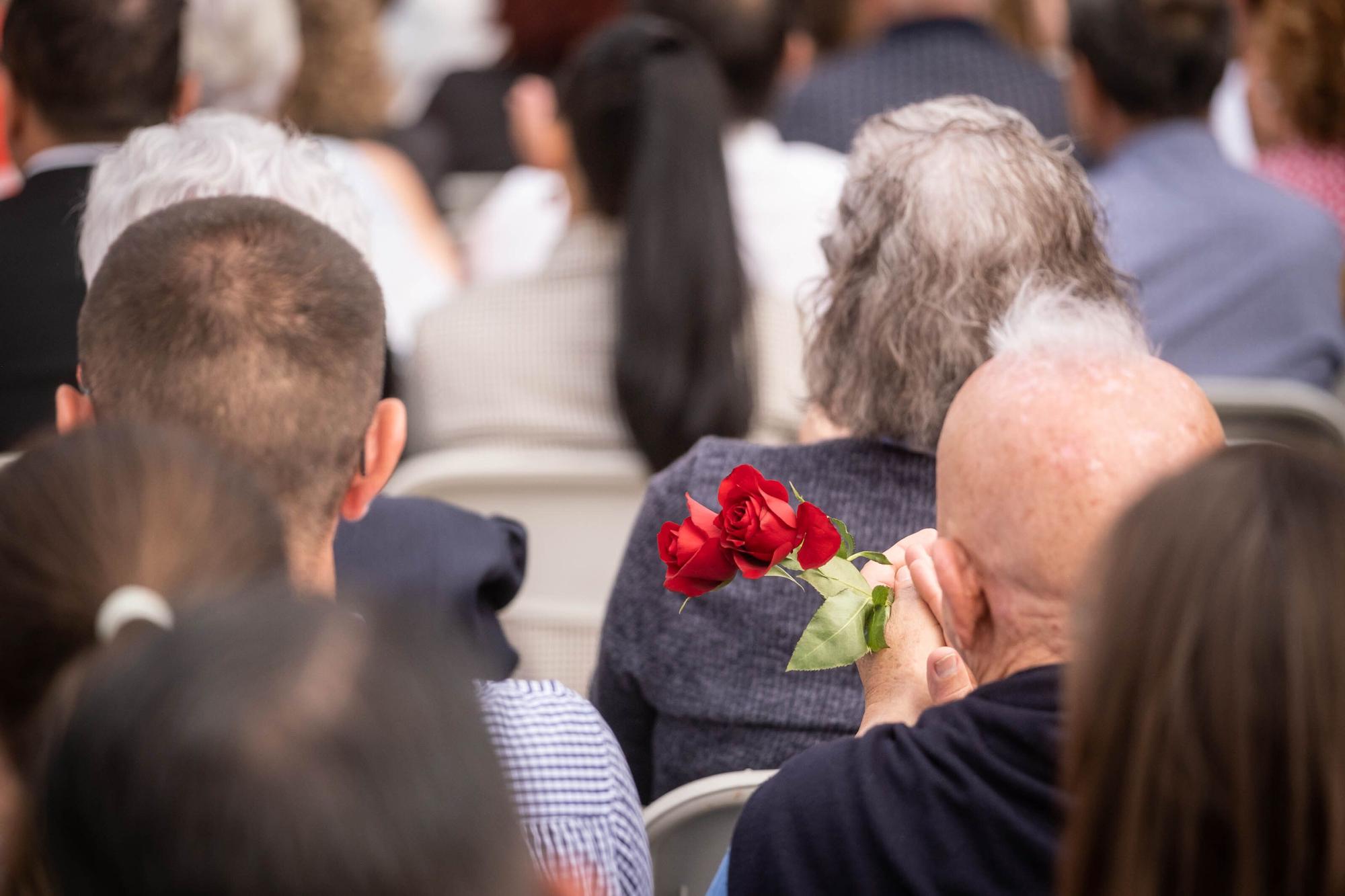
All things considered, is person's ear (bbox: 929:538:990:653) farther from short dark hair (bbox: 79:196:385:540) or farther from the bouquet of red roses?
short dark hair (bbox: 79:196:385:540)

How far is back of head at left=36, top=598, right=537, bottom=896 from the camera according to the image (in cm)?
75

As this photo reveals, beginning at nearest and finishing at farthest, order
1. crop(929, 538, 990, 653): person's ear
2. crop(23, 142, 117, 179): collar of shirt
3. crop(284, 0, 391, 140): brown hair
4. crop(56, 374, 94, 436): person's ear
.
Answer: crop(929, 538, 990, 653): person's ear → crop(56, 374, 94, 436): person's ear → crop(23, 142, 117, 179): collar of shirt → crop(284, 0, 391, 140): brown hair

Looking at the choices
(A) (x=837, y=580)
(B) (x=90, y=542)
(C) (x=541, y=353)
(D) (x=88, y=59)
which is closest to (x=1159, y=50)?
(C) (x=541, y=353)

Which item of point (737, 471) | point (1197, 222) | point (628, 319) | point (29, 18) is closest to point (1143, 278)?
point (1197, 222)

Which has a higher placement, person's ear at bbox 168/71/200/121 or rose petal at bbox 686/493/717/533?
rose petal at bbox 686/493/717/533

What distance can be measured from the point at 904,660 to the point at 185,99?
2.05 metres

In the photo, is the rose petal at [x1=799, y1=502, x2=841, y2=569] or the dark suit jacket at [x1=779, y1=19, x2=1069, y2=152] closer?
the rose petal at [x1=799, y1=502, x2=841, y2=569]

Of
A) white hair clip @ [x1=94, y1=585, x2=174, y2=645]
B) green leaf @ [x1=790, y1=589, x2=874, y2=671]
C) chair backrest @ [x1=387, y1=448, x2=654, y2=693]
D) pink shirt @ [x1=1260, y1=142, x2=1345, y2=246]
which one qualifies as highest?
white hair clip @ [x1=94, y1=585, x2=174, y2=645]

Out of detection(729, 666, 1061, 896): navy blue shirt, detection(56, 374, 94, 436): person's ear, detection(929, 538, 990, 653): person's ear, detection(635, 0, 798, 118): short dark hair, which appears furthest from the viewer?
detection(635, 0, 798, 118): short dark hair

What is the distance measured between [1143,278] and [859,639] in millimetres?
1990

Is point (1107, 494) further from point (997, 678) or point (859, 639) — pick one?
point (859, 639)

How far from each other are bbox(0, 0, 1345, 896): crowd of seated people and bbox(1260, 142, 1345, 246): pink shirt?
1cm

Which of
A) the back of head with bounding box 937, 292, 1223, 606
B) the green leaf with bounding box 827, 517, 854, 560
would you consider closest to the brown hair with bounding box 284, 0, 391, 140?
the green leaf with bounding box 827, 517, 854, 560

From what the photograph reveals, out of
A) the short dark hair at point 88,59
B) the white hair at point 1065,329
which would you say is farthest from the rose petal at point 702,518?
the short dark hair at point 88,59
